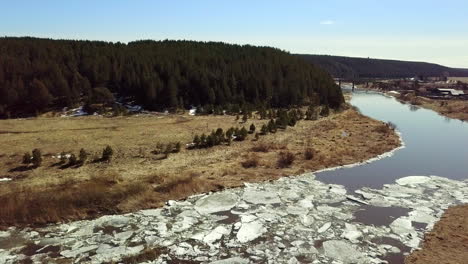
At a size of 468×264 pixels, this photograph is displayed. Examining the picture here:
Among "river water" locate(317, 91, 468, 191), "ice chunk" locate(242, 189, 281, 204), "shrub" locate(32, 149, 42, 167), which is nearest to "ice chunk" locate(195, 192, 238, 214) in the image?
"ice chunk" locate(242, 189, 281, 204)

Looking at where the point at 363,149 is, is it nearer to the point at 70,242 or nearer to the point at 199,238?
the point at 199,238

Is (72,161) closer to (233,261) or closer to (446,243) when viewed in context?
(233,261)

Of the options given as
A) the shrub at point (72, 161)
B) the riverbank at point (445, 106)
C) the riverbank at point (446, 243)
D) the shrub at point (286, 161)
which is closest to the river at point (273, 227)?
the riverbank at point (446, 243)

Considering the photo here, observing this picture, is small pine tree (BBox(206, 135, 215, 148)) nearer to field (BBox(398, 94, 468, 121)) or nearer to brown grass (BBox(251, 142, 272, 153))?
brown grass (BBox(251, 142, 272, 153))

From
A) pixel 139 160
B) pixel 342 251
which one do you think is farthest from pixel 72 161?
pixel 342 251

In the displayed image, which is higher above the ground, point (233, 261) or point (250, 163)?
point (250, 163)

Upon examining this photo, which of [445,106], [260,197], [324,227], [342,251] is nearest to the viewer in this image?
[342,251]
